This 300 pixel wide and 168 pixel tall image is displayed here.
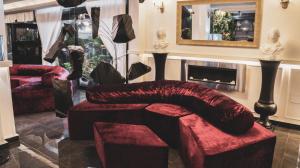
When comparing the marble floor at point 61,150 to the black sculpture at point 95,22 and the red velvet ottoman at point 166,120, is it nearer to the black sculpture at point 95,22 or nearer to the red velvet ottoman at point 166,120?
the red velvet ottoman at point 166,120

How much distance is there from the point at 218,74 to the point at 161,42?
1329 millimetres

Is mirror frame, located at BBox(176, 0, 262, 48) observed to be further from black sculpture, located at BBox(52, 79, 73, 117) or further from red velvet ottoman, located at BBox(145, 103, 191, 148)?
black sculpture, located at BBox(52, 79, 73, 117)

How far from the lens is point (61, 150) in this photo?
3434 millimetres

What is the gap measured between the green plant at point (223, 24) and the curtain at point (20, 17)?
6226 mm

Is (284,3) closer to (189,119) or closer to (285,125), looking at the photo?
(285,125)

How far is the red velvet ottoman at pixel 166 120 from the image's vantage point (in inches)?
132

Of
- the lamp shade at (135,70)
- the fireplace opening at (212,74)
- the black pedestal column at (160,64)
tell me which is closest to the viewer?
the lamp shade at (135,70)

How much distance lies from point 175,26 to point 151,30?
2.01ft

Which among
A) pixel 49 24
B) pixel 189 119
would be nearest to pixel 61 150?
pixel 189 119

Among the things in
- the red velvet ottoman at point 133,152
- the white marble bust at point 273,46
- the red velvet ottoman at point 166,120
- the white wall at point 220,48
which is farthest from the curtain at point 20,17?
the white marble bust at point 273,46

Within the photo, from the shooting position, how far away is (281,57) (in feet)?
13.6

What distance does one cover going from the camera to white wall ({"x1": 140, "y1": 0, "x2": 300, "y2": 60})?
4043 millimetres

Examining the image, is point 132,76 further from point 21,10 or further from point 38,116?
point 21,10

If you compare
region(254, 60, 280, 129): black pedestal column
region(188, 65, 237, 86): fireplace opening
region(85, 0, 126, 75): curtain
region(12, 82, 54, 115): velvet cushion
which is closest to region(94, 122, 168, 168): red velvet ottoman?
region(254, 60, 280, 129): black pedestal column
